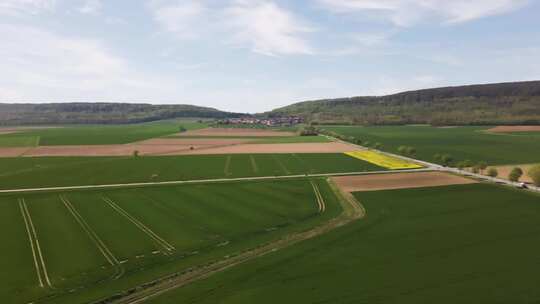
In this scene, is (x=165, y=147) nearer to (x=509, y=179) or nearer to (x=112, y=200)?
(x=112, y=200)

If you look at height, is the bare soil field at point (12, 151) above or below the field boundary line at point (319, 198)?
above

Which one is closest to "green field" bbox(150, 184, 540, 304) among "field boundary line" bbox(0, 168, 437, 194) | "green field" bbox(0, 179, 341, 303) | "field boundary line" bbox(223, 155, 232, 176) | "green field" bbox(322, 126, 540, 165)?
"green field" bbox(0, 179, 341, 303)

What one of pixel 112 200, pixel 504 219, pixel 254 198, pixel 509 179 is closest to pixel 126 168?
pixel 112 200

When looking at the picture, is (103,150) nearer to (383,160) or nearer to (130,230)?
(130,230)

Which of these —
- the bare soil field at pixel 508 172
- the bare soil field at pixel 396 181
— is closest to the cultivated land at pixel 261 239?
the bare soil field at pixel 396 181

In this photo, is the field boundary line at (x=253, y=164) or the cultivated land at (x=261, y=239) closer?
the cultivated land at (x=261, y=239)

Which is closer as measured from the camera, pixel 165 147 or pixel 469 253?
pixel 469 253

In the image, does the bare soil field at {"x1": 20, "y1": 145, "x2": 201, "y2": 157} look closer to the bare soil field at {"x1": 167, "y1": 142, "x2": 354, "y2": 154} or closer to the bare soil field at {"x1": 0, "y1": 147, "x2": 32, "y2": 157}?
the bare soil field at {"x1": 0, "y1": 147, "x2": 32, "y2": 157}

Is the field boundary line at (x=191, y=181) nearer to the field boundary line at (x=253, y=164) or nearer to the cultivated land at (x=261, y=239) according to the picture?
the cultivated land at (x=261, y=239)
